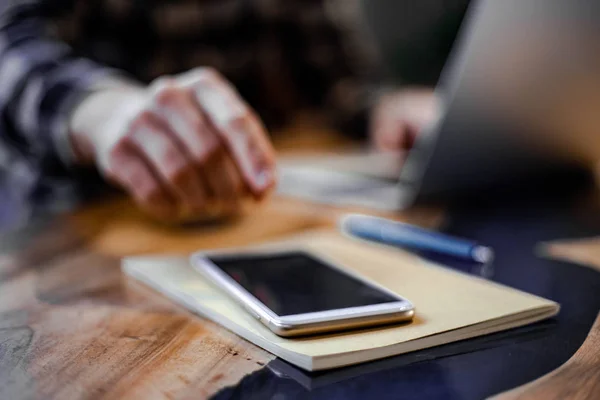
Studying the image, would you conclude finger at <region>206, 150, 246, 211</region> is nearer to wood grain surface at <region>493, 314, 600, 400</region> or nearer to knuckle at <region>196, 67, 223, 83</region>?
knuckle at <region>196, 67, 223, 83</region>

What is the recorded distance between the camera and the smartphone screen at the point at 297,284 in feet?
1.20

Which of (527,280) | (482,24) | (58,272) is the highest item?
(482,24)

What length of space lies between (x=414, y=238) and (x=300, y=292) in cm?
19

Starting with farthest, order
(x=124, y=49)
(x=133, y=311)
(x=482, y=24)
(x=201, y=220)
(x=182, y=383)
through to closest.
Result: (x=124, y=49)
(x=201, y=220)
(x=482, y=24)
(x=133, y=311)
(x=182, y=383)

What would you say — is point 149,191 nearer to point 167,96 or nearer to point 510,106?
point 167,96

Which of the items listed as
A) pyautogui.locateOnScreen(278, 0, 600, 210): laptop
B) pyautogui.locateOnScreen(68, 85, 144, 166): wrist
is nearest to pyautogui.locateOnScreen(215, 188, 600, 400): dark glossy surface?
pyautogui.locateOnScreen(278, 0, 600, 210): laptop

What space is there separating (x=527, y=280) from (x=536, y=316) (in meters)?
0.09

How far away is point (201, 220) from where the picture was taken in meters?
0.68

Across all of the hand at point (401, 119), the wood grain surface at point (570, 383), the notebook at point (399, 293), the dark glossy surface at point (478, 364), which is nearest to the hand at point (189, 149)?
the notebook at point (399, 293)

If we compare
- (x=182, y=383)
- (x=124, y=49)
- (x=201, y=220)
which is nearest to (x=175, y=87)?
(x=201, y=220)

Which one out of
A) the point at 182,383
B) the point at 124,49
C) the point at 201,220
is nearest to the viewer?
the point at 182,383

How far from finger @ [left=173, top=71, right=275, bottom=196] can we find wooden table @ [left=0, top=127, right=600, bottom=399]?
0.07 meters

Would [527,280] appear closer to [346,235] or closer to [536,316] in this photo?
[536,316]

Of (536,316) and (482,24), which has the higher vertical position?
(482,24)
